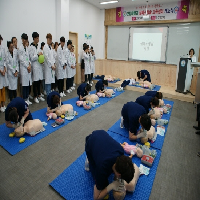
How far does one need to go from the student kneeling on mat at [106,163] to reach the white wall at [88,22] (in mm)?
4854

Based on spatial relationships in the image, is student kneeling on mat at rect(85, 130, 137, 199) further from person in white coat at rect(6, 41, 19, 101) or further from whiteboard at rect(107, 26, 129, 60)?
whiteboard at rect(107, 26, 129, 60)

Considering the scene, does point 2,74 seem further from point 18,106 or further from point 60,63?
point 60,63

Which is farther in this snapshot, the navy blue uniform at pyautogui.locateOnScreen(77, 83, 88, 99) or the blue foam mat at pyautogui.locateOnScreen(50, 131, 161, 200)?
the navy blue uniform at pyautogui.locateOnScreen(77, 83, 88, 99)

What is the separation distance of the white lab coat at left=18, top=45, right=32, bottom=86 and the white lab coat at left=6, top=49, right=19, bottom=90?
3.7 inches

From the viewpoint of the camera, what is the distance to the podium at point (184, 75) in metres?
4.46

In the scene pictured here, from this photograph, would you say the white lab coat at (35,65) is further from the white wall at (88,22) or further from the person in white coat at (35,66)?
the white wall at (88,22)

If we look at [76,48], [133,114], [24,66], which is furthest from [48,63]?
[133,114]

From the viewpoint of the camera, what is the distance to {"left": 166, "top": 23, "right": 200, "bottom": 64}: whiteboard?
5.31 metres

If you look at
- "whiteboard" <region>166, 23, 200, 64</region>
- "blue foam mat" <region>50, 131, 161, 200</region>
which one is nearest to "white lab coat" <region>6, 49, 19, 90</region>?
"blue foam mat" <region>50, 131, 161, 200</region>

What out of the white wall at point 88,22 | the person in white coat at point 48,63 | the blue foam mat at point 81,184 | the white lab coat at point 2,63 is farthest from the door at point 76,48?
the blue foam mat at point 81,184

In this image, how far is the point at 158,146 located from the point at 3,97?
3.09 m

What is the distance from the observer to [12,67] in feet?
10.9

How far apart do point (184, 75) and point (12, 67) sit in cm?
428

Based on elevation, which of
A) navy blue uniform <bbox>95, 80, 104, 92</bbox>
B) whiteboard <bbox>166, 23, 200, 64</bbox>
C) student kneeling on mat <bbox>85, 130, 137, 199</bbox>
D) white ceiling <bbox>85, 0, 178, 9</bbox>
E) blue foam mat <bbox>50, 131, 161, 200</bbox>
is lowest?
blue foam mat <bbox>50, 131, 161, 200</bbox>
